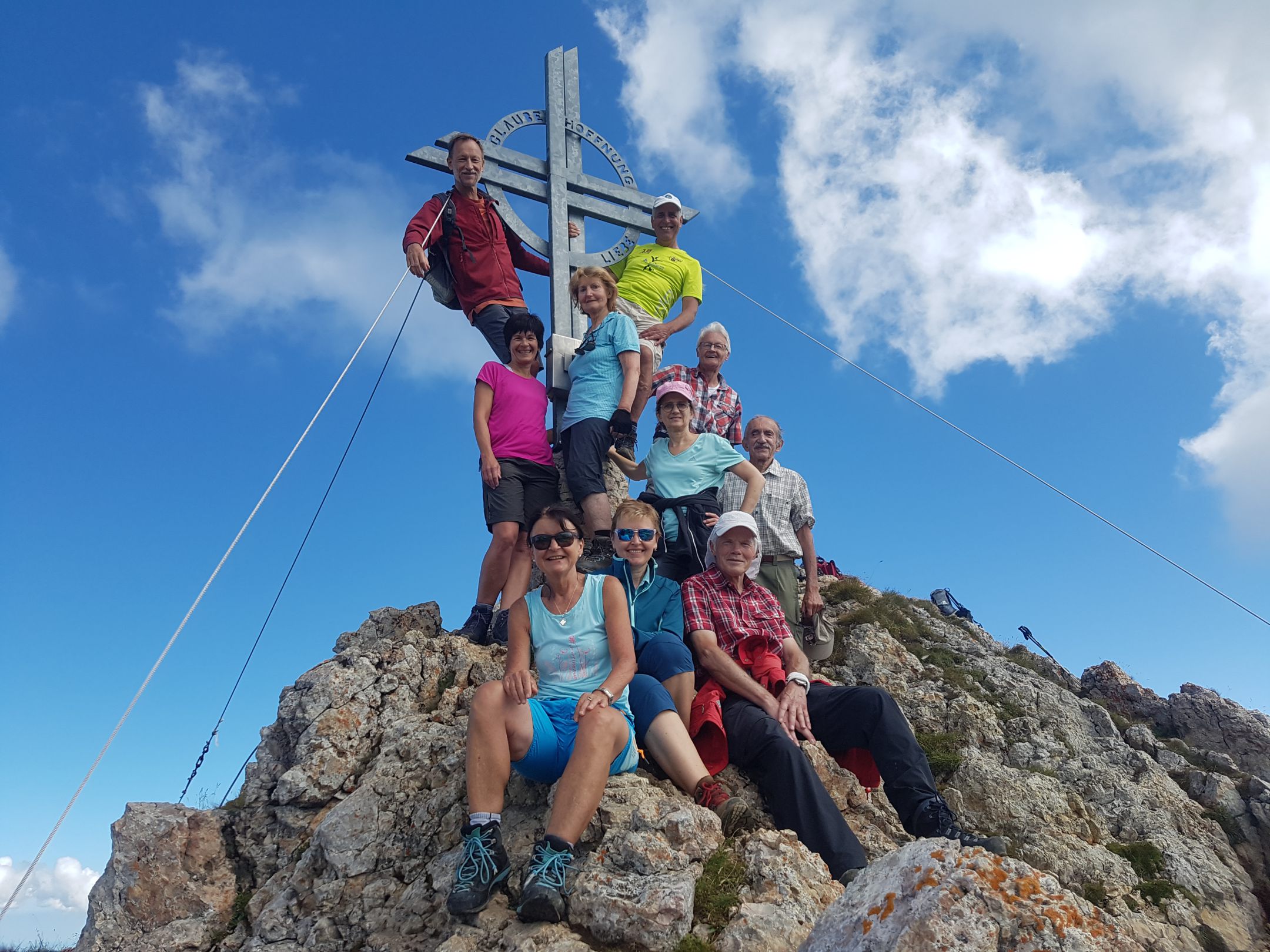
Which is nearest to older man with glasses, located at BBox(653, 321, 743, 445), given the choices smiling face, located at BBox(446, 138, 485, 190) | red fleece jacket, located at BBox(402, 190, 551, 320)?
red fleece jacket, located at BBox(402, 190, 551, 320)

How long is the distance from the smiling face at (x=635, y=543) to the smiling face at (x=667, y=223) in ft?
16.9

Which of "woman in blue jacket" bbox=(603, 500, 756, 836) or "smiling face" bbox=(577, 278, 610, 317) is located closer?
"woman in blue jacket" bbox=(603, 500, 756, 836)

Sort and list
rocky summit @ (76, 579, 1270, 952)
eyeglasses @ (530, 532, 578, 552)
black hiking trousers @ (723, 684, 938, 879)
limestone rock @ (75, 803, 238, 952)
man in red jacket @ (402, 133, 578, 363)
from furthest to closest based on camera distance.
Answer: man in red jacket @ (402, 133, 578, 363), limestone rock @ (75, 803, 238, 952), eyeglasses @ (530, 532, 578, 552), black hiking trousers @ (723, 684, 938, 879), rocky summit @ (76, 579, 1270, 952)

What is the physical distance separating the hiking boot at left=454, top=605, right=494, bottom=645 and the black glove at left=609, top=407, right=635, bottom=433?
1881 mm

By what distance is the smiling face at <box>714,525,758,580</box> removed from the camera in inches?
224

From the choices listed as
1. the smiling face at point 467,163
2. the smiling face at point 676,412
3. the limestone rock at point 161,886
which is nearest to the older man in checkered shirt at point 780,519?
the smiling face at point 676,412

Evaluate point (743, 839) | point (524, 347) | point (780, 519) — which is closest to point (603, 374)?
point (524, 347)

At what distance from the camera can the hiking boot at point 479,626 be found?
710 cm

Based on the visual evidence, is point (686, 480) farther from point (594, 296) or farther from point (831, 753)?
point (831, 753)

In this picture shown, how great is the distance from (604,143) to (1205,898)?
385 inches

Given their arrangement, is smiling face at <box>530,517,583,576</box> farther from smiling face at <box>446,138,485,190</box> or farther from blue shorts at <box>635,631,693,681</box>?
smiling face at <box>446,138,485,190</box>

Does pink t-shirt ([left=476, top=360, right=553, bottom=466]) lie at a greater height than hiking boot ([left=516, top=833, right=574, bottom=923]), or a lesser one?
greater

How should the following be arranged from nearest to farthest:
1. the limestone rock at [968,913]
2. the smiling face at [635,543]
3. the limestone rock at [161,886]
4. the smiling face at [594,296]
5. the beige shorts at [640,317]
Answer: the limestone rock at [968,913] → the limestone rock at [161,886] → the smiling face at [635,543] → the smiling face at [594,296] → the beige shorts at [640,317]

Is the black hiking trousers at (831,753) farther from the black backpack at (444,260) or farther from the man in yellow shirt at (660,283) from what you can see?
the black backpack at (444,260)
